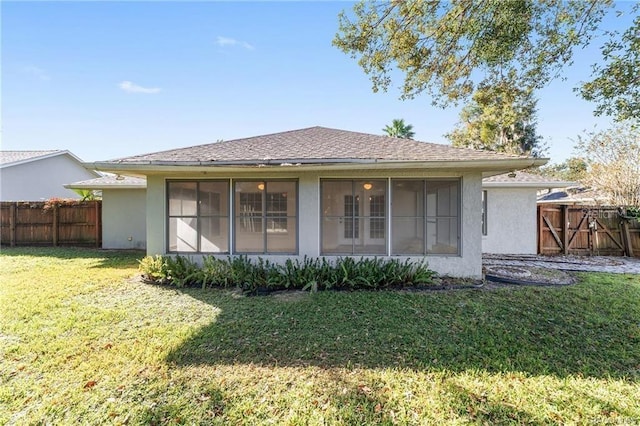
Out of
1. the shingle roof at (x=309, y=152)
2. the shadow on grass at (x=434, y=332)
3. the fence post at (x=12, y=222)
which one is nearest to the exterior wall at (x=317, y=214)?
the shingle roof at (x=309, y=152)

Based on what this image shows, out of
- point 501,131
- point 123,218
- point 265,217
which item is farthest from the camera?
point 501,131

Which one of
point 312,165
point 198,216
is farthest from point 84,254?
point 312,165

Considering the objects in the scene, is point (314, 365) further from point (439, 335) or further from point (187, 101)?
point (187, 101)

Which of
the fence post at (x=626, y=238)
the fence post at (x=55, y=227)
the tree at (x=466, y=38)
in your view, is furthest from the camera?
the fence post at (x=55, y=227)

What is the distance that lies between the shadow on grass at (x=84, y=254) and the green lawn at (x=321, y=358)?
3.36 meters

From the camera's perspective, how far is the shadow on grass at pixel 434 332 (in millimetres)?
3564

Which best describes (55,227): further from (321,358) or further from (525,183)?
(525,183)

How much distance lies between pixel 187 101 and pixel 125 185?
15.9 feet

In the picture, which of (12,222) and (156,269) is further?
(12,222)

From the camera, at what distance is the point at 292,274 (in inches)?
265

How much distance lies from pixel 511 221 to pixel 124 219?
15007mm

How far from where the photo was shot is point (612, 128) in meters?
14.9

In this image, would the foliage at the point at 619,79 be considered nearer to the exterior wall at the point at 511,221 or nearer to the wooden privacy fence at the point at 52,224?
the exterior wall at the point at 511,221

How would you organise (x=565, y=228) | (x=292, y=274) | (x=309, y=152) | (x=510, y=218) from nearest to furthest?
(x=292, y=274) → (x=309, y=152) → (x=565, y=228) → (x=510, y=218)
